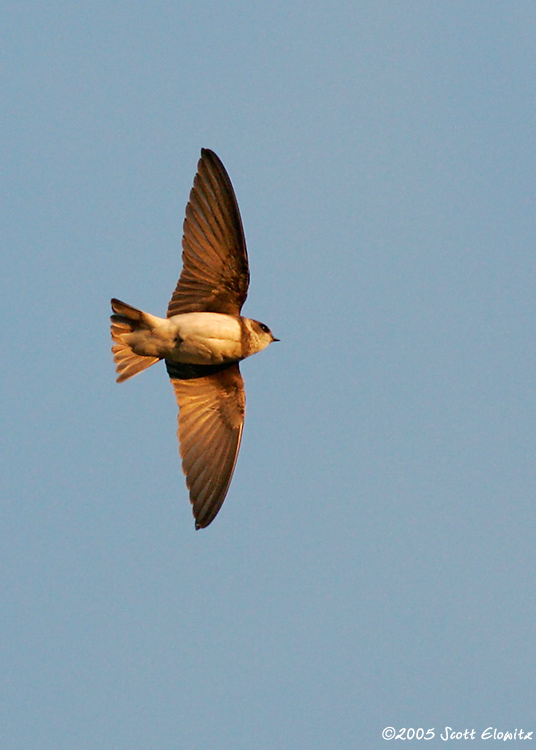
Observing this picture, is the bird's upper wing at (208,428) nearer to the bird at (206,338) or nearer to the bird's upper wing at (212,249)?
the bird at (206,338)

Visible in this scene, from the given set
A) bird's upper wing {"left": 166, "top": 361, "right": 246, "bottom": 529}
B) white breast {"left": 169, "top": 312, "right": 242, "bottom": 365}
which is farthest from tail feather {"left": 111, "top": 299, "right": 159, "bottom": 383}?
bird's upper wing {"left": 166, "top": 361, "right": 246, "bottom": 529}

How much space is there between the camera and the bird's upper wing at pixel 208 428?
29.3 feet

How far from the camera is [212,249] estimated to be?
8.65m

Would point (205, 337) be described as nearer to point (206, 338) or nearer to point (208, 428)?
point (206, 338)

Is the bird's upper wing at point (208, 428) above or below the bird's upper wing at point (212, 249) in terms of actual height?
below

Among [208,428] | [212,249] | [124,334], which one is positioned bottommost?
[208,428]

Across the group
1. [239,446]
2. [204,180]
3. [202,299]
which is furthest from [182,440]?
[204,180]

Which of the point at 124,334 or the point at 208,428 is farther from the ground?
the point at 124,334

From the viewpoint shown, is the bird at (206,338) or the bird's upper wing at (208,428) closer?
the bird at (206,338)

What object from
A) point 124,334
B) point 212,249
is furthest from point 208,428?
point 212,249

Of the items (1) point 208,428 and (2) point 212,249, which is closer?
(2) point 212,249

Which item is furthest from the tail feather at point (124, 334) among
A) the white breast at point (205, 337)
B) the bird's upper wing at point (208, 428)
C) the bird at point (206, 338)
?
the bird's upper wing at point (208, 428)

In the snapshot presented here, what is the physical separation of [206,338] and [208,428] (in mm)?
798

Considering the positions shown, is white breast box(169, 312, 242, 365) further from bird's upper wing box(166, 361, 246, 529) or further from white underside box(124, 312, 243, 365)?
bird's upper wing box(166, 361, 246, 529)
